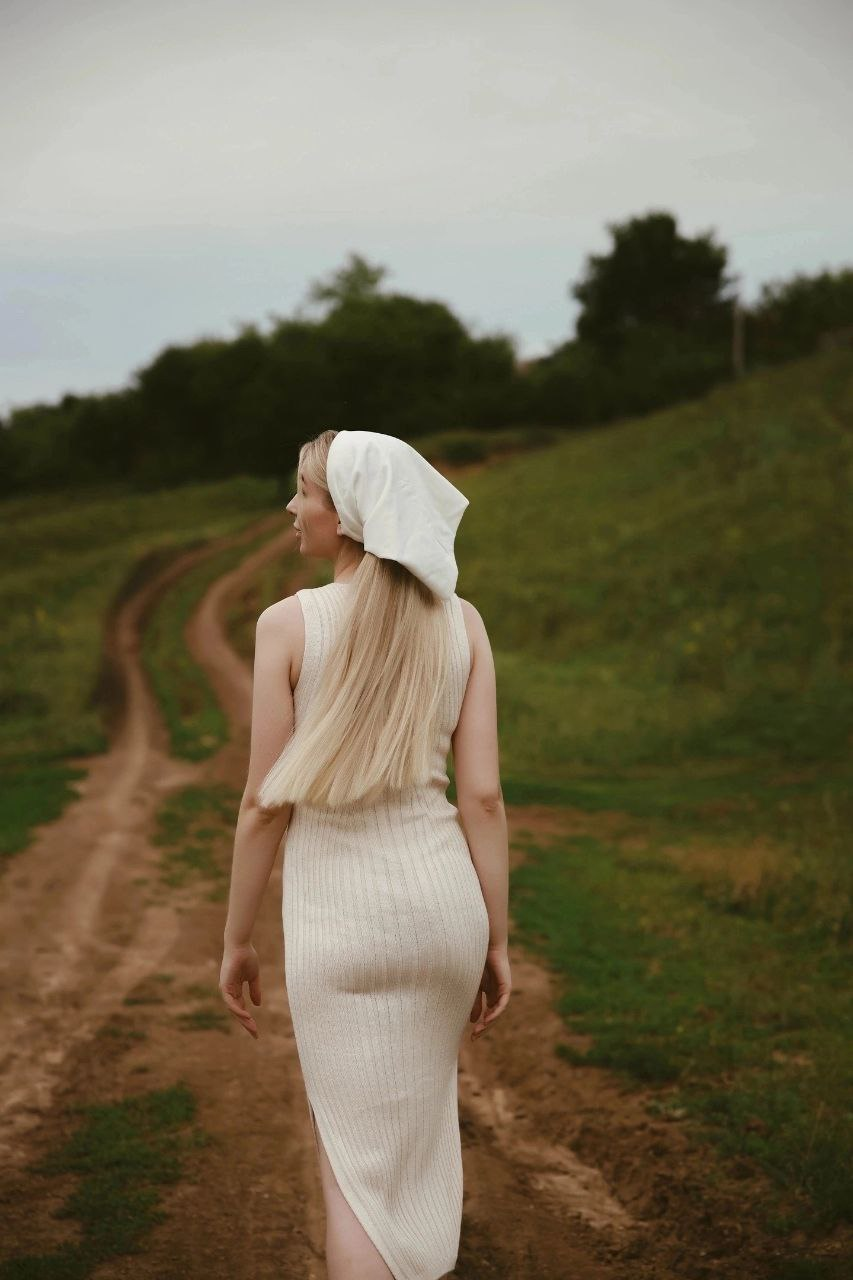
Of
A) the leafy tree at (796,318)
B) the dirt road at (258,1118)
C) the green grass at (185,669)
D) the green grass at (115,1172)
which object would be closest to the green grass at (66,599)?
the green grass at (185,669)

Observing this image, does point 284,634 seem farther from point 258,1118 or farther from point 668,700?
point 668,700

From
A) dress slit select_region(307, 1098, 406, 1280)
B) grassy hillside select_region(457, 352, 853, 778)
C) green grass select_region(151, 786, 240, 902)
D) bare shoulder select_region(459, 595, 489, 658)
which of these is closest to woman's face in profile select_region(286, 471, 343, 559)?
bare shoulder select_region(459, 595, 489, 658)

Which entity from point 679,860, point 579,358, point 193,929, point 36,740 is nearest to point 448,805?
point 193,929

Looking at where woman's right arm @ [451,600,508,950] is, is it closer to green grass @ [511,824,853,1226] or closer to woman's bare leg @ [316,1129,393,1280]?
woman's bare leg @ [316,1129,393,1280]

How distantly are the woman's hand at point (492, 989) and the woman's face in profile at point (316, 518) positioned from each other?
42.4 inches

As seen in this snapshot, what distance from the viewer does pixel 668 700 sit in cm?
1912

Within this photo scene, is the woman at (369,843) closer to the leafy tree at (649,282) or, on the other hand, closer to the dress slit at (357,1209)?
the dress slit at (357,1209)

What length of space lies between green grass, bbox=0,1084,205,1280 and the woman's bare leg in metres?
1.84

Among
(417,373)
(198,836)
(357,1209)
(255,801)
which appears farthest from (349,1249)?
(417,373)

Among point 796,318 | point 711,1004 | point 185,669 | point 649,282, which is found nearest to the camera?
point 711,1004

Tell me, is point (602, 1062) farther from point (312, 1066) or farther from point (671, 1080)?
point (312, 1066)

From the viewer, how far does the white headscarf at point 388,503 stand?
2.79m

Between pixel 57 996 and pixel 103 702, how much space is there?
42.1ft

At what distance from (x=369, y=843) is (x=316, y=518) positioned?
0.77m
